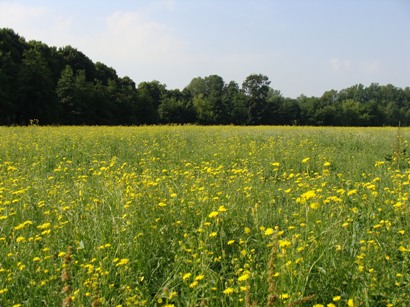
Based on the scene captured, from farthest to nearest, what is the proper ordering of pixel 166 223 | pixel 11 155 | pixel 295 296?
pixel 11 155 → pixel 166 223 → pixel 295 296

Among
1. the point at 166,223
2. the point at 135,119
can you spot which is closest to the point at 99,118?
the point at 135,119

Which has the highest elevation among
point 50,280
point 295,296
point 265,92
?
point 265,92

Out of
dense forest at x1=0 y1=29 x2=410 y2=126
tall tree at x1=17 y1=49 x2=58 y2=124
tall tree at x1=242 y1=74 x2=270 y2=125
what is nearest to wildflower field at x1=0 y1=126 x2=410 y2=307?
dense forest at x1=0 y1=29 x2=410 y2=126

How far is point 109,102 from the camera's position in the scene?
43.3 m

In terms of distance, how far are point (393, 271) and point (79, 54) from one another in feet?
180

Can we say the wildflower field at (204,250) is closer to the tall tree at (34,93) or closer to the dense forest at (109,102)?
the dense forest at (109,102)

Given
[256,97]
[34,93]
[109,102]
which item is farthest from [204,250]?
[256,97]

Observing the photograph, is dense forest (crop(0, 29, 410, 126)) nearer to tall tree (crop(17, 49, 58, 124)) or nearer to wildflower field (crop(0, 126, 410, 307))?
tall tree (crop(17, 49, 58, 124))

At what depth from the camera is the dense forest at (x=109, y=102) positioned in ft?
112

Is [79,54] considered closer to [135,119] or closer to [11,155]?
[135,119]

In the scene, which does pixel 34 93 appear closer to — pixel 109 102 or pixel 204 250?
pixel 109 102

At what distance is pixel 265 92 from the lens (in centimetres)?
6644

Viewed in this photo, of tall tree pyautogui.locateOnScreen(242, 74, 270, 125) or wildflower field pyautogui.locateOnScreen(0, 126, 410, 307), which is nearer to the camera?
wildflower field pyautogui.locateOnScreen(0, 126, 410, 307)

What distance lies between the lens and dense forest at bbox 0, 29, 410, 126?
3403 centimetres
